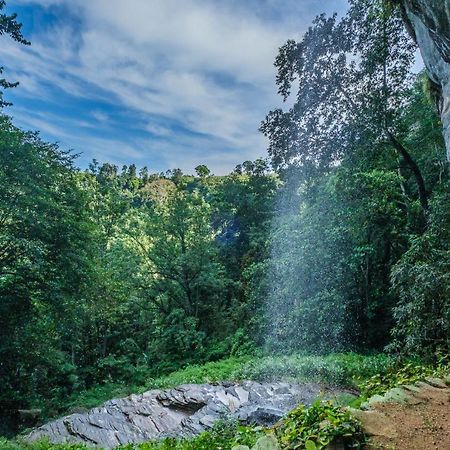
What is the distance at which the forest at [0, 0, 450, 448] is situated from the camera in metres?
10.6

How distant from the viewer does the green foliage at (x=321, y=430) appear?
2.50 m

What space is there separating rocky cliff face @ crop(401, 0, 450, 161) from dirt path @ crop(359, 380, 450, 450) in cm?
463

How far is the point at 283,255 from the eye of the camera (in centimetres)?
1570

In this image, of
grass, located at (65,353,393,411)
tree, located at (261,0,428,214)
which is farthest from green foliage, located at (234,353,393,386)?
tree, located at (261,0,428,214)

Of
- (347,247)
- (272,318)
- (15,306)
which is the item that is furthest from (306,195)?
(15,306)

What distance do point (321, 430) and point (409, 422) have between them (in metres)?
0.97

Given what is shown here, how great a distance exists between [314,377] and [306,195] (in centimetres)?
625

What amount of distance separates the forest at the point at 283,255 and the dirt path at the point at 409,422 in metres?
3.68

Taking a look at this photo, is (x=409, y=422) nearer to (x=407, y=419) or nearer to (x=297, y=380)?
(x=407, y=419)

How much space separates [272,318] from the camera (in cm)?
1588

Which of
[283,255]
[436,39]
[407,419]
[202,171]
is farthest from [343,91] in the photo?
[202,171]

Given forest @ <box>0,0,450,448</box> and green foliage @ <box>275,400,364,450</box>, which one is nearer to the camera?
green foliage @ <box>275,400,364,450</box>

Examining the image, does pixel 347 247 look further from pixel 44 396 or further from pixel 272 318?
pixel 44 396

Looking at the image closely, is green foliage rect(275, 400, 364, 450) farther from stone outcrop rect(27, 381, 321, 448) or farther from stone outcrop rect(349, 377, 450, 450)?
stone outcrop rect(27, 381, 321, 448)
